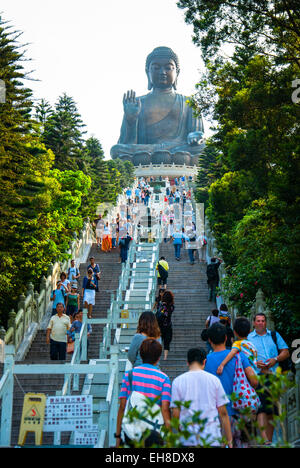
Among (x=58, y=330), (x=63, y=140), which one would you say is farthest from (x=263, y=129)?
(x=63, y=140)

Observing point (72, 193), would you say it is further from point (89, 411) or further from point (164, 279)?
point (89, 411)

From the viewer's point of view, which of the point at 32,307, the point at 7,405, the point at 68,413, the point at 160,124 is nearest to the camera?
the point at 68,413

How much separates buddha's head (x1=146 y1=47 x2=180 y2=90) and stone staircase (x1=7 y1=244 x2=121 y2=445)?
121 feet

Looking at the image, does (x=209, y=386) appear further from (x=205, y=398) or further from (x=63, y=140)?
(x=63, y=140)

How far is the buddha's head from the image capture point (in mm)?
55500

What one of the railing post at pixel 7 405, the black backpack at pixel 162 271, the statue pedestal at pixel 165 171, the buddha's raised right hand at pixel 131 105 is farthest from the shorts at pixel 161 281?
the buddha's raised right hand at pixel 131 105

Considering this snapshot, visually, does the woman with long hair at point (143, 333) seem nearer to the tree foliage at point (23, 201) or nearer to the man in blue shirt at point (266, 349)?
the man in blue shirt at point (266, 349)

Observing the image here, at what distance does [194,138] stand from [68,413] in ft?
165

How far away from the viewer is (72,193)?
2219cm

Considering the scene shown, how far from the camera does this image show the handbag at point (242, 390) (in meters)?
5.29

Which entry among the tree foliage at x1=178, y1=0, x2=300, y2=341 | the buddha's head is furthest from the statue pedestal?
the tree foliage at x1=178, y1=0, x2=300, y2=341

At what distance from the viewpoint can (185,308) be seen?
1452cm

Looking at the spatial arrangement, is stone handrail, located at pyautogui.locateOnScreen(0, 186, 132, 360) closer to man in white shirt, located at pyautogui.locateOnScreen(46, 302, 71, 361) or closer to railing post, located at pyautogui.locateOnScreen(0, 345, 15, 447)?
man in white shirt, located at pyautogui.locateOnScreen(46, 302, 71, 361)
